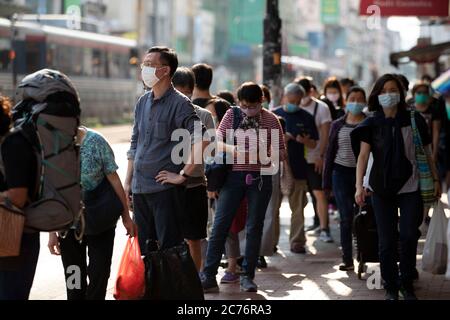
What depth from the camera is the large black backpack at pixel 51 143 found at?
16.4ft

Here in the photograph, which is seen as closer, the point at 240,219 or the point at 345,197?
the point at 240,219

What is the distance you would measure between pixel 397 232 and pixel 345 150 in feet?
6.77

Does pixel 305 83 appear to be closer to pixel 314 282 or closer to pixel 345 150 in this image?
pixel 345 150

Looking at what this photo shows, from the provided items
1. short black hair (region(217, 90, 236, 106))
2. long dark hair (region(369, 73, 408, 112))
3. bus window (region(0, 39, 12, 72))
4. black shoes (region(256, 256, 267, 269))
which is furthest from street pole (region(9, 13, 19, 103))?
long dark hair (region(369, 73, 408, 112))

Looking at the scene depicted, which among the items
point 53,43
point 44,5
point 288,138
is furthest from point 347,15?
point 288,138

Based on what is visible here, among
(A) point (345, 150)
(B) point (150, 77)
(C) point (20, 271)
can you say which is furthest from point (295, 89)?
(C) point (20, 271)

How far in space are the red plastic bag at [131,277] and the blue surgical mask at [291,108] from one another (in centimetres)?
533

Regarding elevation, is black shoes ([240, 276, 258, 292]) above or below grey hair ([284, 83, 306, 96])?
below

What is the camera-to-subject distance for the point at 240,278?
28.8 ft

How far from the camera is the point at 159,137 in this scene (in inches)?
263

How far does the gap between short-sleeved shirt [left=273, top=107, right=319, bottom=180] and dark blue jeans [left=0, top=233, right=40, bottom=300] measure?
6.31m

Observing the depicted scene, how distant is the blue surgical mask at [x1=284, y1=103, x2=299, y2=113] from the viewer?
36.1ft

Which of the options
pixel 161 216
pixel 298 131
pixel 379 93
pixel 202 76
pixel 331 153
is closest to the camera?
pixel 161 216

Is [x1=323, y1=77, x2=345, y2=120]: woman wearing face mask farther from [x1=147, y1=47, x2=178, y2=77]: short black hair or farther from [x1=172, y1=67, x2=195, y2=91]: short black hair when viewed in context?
[x1=147, y1=47, x2=178, y2=77]: short black hair
